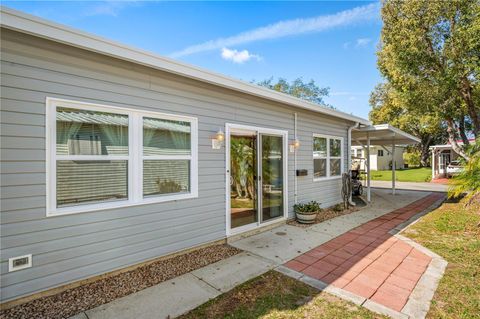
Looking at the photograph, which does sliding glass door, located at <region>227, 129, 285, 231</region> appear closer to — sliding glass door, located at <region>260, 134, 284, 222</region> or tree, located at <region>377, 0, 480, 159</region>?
sliding glass door, located at <region>260, 134, 284, 222</region>

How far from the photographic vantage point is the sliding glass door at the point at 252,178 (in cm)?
498

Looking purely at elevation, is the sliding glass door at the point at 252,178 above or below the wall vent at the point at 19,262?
above

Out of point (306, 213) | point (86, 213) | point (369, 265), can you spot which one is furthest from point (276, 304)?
point (306, 213)

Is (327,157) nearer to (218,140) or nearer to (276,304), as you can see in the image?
(218,140)

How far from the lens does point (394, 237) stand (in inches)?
186

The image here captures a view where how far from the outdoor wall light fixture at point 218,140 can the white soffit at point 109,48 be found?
839mm

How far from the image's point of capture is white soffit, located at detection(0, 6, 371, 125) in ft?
7.54

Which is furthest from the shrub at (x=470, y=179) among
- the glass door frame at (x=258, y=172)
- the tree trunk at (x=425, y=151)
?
the tree trunk at (x=425, y=151)

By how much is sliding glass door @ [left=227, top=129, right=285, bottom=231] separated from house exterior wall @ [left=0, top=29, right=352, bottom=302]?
24.3 inches

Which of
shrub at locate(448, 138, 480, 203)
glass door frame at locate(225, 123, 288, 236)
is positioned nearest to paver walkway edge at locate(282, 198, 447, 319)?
glass door frame at locate(225, 123, 288, 236)

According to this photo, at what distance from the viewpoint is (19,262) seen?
2.50 meters

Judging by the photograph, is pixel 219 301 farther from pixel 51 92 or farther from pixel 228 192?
pixel 51 92

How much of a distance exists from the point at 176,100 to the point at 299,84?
2696cm

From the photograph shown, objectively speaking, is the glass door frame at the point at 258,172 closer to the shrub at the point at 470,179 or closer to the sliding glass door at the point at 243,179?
the sliding glass door at the point at 243,179
